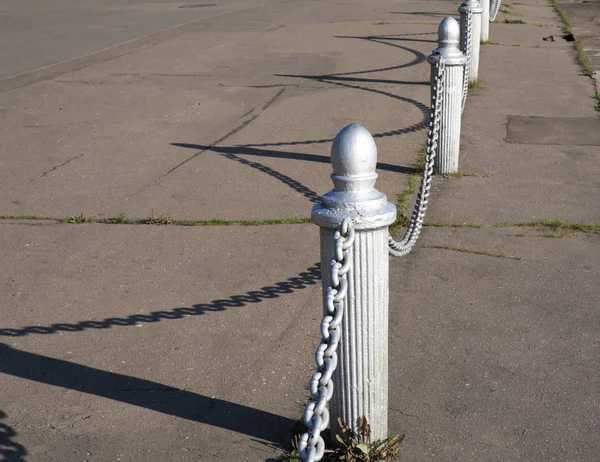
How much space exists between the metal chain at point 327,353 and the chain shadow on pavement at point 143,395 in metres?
1.03

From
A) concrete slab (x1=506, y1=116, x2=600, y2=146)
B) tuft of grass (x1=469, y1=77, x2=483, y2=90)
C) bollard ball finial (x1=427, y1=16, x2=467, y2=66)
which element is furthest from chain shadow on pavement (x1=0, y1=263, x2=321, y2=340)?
tuft of grass (x1=469, y1=77, x2=483, y2=90)

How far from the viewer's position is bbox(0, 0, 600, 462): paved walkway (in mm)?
3865

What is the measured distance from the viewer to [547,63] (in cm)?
1372

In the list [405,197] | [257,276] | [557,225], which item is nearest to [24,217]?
[257,276]

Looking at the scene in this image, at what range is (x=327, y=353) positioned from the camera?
2740mm

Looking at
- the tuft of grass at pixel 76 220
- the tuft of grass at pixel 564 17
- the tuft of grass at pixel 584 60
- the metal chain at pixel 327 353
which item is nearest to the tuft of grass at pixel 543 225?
the tuft of grass at pixel 76 220

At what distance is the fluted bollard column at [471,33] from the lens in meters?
10.5

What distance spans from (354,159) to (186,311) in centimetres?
214

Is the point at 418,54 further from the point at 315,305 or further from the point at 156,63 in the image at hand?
the point at 315,305

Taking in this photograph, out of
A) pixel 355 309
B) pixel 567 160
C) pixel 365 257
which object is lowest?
pixel 567 160

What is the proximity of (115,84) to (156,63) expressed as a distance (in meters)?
1.83

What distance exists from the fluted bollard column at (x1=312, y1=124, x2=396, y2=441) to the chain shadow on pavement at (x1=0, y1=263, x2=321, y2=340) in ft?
5.49

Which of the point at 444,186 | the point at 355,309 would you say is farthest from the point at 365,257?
the point at 444,186

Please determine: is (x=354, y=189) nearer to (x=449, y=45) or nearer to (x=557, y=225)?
(x=557, y=225)
